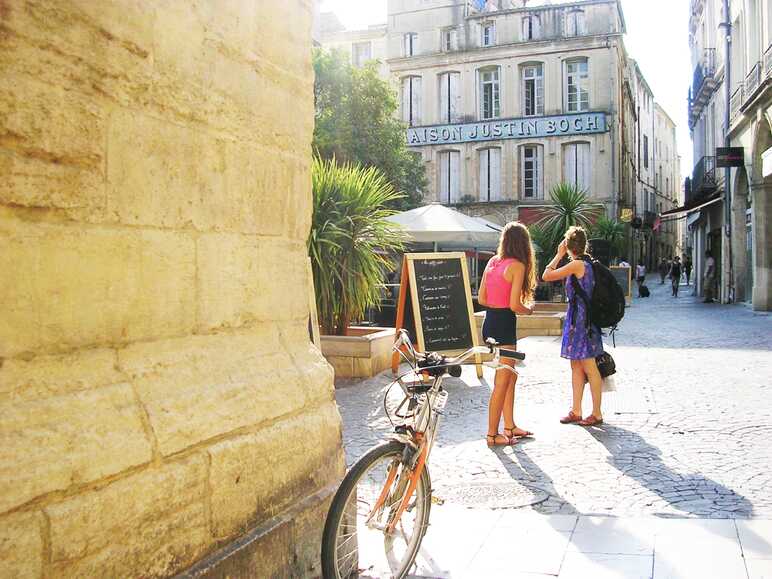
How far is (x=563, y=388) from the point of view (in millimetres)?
8766

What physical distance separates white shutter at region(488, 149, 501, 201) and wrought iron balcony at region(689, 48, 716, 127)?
26.6 feet

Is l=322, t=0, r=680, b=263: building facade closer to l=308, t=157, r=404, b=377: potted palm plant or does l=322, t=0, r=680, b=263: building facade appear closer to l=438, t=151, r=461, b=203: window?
l=438, t=151, r=461, b=203: window

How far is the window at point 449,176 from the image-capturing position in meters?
36.4

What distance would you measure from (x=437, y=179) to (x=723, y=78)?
1327 centimetres

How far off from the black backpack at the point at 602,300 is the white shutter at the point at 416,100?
3116cm

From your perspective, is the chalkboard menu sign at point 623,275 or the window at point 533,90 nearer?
the chalkboard menu sign at point 623,275

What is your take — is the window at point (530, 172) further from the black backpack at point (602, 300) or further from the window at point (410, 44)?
the black backpack at point (602, 300)

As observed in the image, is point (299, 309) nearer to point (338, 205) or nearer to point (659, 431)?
point (659, 431)

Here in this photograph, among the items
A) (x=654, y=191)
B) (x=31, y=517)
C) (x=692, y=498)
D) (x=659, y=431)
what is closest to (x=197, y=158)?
(x=31, y=517)

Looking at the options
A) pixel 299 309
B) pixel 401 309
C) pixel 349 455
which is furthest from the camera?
pixel 401 309

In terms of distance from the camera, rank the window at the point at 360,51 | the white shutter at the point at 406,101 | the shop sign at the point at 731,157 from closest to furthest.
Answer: the shop sign at the point at 731,157
the white shutter at the point at 406,101
the window at the point at 360,51

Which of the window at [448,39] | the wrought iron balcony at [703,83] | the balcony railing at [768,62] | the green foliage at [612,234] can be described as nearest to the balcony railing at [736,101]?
the balcony railing at [768,62]

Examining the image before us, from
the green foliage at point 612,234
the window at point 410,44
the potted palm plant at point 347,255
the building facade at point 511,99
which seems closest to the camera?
the potted palm plant at point 347,255

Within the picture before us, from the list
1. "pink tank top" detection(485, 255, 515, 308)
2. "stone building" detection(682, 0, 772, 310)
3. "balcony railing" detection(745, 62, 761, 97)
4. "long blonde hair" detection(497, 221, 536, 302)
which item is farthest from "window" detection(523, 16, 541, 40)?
"pink tank top" detection(485, 255, 515, 308)
